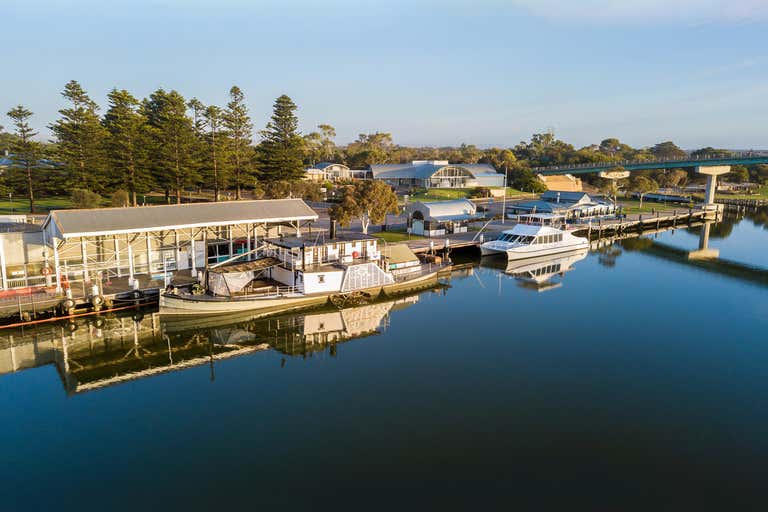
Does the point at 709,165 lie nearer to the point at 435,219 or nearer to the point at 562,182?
the point at 562,182

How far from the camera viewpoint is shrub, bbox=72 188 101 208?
50.7 metres

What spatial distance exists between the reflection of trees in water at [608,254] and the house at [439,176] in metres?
40.7

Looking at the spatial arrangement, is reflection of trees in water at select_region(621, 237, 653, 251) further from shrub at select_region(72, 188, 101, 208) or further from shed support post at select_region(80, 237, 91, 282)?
shrub at select_region(72, 188, 101, 208)

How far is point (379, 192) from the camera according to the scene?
49.9 m

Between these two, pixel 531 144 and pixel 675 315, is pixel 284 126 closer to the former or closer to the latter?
pixel 675 315

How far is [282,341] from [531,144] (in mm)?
157735

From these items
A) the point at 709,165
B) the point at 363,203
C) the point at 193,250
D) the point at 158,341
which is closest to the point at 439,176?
the point at 709,165

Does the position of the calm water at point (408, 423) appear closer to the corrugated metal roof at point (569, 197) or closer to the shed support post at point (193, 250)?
the shed support post at point (193, 250)

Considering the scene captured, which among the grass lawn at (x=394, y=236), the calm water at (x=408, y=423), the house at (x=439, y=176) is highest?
the house at (x=439, y=176)

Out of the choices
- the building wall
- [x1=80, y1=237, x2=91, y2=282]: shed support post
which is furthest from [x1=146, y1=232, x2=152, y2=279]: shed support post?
the building wall

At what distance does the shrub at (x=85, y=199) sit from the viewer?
5066 cm

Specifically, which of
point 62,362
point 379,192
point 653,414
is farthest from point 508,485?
point 379,192

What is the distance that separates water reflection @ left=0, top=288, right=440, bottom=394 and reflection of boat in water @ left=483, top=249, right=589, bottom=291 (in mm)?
15801

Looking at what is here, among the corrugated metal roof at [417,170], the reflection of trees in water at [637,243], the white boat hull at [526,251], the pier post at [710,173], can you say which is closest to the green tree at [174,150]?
the white boat hull at [526,251]
